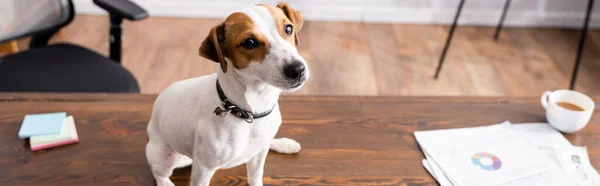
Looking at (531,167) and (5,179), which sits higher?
(531,167)

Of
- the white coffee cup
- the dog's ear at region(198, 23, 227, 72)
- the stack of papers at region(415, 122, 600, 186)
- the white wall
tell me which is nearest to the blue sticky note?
the dog's ear at region(198, 23, 227, 72)

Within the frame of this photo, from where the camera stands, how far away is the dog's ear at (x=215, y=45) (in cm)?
90

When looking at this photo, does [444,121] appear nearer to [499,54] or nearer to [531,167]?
[531,167]

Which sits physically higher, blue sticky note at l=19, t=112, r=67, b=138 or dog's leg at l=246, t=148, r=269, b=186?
dog's leg at l=246, t=148, r=269, b=186

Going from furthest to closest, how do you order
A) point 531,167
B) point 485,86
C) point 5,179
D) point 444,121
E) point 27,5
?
1. point 485,86
2. point 27,5
3. point 444,121
4. point 531,167
5. point 5,179

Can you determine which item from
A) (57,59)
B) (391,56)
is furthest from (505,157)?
(391,56)

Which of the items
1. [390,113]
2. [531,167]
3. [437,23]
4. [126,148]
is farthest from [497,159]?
[437,23]

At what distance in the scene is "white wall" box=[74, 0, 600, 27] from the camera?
323 centimetres

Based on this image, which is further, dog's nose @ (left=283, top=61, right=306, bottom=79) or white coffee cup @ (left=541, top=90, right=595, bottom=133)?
white coffee cup @ (left=541, top=90, right=595, bottom=133)

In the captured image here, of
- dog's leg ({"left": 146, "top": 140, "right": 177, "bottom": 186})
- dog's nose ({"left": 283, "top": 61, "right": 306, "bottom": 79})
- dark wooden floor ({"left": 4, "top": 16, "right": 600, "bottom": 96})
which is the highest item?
dark wooden floor ({"left": 4, "top": 16, "right": 600, "bottom": 96})

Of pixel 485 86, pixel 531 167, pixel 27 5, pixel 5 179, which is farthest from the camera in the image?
pixel 485 86

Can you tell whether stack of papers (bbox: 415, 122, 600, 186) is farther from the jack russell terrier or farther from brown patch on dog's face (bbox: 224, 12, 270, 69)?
brown patch on dog's face (bbox: 224, 12, 270, 69)

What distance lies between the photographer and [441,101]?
4.80 ft

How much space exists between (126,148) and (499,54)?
232 centimetres
